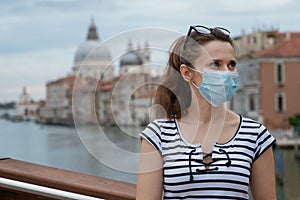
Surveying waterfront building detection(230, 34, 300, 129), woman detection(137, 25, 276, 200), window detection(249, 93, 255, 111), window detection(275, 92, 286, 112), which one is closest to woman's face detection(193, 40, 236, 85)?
woman detection(137, 25, 276, 200)

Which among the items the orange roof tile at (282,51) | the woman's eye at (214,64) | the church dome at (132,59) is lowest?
the orange roof tile at (282,51)

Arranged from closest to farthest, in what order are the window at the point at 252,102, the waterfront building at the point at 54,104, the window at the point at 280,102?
the waterfront building at the point at 54,104 < the window at the point at 280,102 < the window at the point at 252,102

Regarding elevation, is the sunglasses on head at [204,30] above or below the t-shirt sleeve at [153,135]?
above

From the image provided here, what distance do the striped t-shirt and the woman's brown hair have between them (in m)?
A: 0.03

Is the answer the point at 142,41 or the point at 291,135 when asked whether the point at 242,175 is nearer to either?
the point at 142,41

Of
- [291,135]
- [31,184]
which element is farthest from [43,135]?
[31,184]

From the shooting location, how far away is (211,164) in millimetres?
565

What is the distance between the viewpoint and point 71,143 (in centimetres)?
1862

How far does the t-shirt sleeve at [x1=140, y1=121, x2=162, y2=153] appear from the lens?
1.88 ft

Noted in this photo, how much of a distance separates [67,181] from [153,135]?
15 cm

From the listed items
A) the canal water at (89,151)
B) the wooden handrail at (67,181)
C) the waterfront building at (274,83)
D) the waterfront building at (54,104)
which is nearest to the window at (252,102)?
the waterfront building at (274,83)

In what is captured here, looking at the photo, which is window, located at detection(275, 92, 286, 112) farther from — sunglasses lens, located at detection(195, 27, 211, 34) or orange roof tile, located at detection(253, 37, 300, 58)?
sunglasses lens, located at detection(195, 27, 211, 34)

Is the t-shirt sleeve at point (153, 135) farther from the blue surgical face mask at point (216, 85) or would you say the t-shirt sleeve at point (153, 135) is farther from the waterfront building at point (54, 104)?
the waterfront building at point (54, 104)

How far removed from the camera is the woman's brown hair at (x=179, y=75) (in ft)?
1.92
